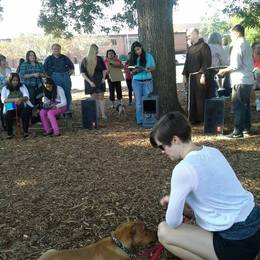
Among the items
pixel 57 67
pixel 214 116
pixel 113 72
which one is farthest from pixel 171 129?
pixel 113 72

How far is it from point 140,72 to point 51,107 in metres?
1.95

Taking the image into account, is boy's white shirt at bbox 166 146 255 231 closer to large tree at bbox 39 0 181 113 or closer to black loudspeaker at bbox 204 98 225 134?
black loudspeaker at bbox 204 98 225 134

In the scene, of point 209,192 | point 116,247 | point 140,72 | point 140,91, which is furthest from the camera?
point 140,91

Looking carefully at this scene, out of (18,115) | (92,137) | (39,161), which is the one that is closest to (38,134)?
(18,115)

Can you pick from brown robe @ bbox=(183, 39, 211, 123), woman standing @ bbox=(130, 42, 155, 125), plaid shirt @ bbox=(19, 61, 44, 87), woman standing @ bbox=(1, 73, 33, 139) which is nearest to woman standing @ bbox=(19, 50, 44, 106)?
plaid shirt @ bbox=(19, 61, 44, 87)

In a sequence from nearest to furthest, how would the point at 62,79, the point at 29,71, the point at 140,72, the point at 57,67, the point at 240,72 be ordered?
1. the point at 240,72
2. the point at 140,72
3. the point at 29,71
4. the point at 57,67
5. the point at 62,79

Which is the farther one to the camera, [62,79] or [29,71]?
[62,79]

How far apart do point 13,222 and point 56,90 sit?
4.94 m

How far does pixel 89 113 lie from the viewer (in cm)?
923

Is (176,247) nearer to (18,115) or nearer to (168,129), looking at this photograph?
(168,129)

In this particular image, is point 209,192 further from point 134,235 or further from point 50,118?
point 50,118

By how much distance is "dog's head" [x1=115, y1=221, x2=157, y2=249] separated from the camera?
10.4 feet

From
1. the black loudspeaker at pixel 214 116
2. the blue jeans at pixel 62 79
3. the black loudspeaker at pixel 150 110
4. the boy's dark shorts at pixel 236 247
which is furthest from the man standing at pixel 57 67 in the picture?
the boy's dark shorts at pixel 236 247

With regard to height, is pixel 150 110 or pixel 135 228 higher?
pixel 150 110
